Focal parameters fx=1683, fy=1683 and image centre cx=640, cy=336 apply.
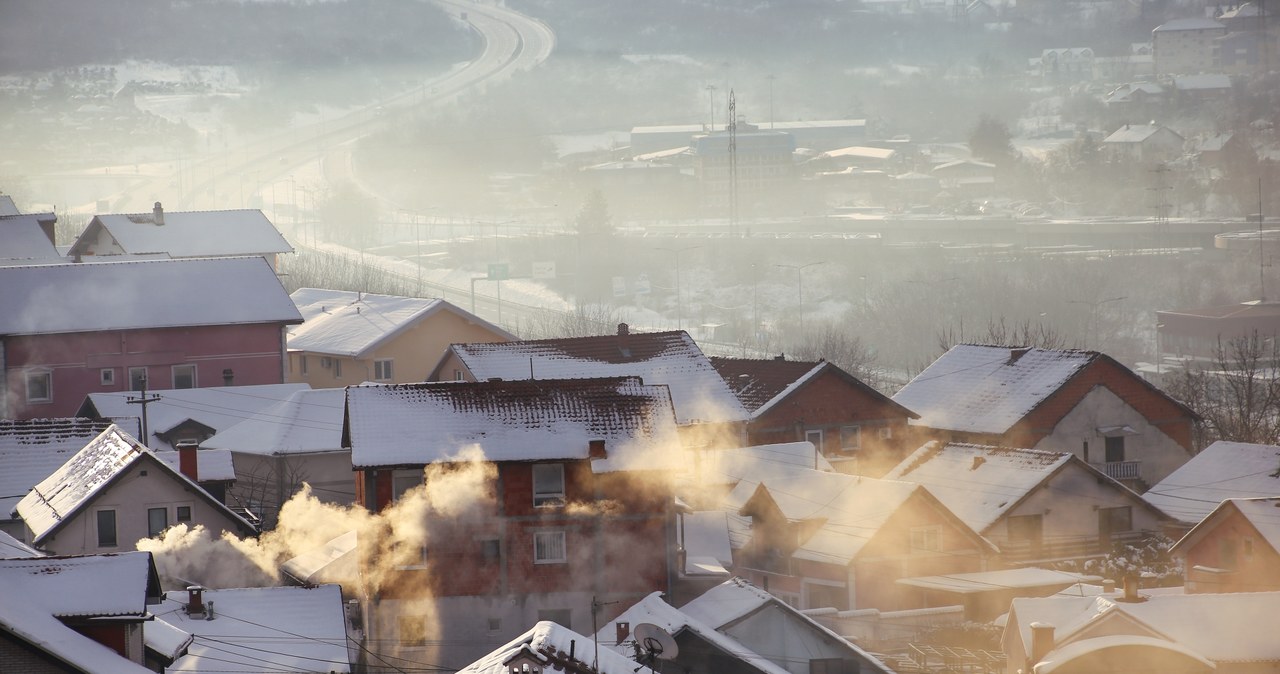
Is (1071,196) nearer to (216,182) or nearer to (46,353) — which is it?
(216,182)

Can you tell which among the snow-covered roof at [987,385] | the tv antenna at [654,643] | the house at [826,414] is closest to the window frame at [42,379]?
the house at [826,414]

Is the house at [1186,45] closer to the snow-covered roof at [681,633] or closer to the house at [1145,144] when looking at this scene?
the house at [1145,144]

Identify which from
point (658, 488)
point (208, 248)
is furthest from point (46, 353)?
point (658, 488)

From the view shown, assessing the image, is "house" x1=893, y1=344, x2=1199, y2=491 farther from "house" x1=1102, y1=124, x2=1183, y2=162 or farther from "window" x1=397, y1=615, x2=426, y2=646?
"house" x1=1102, y1=124, x2=1183, y2=162

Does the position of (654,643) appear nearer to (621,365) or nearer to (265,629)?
(265,629)

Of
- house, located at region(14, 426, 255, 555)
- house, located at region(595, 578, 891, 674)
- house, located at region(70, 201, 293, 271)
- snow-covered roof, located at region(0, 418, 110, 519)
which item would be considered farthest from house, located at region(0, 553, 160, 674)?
house, located at region(70, 201, 293, 271)

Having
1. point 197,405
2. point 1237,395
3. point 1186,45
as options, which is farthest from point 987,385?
point 1186,45
